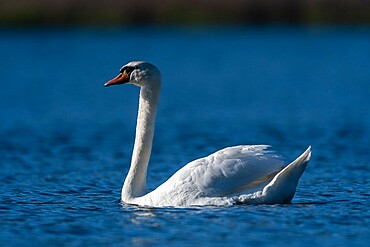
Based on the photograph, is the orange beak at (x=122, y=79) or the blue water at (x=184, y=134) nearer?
the blue water at (x=184, y=134)

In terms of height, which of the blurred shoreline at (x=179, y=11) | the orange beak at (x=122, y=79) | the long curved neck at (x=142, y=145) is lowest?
the long curved neck at (x=142, y=145)

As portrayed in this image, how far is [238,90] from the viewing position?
107 feet

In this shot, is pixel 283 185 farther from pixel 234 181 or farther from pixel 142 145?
pixel 142 145

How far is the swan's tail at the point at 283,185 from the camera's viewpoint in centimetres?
1056

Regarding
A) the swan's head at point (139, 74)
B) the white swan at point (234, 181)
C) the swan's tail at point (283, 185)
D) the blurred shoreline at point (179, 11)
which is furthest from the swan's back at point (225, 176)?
the blurred shoreline at point (179, 11)

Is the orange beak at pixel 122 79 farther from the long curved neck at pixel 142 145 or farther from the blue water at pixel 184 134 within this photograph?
the blue water at pixel 184 134

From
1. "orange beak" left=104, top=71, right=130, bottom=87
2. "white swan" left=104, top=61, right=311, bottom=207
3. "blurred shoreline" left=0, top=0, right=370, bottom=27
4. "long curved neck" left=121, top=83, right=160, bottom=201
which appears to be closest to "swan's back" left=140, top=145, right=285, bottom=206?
"white swan" left=104, top=61, right=311, bottom=207

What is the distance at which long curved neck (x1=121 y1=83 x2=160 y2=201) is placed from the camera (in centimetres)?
1186

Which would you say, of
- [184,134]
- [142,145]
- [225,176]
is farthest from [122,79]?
[184,134]

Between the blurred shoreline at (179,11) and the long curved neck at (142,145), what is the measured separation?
44.7 meters

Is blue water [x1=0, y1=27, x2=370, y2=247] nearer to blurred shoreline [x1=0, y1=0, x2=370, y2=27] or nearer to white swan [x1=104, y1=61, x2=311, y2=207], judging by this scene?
white swan [x1=104, y1=61, x2=311, y2=207]

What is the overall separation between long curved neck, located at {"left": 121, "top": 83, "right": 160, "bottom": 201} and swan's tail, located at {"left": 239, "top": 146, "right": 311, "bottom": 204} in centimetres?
158

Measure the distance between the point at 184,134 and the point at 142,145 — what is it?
27.6 ft

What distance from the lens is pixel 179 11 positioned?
2327 inches
